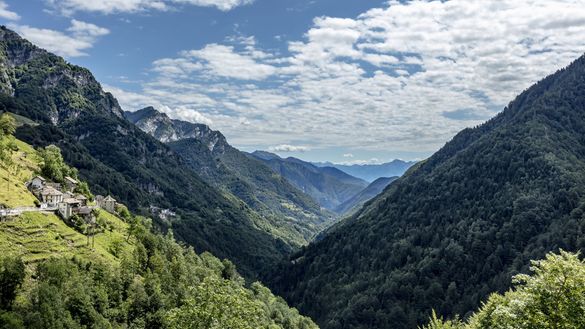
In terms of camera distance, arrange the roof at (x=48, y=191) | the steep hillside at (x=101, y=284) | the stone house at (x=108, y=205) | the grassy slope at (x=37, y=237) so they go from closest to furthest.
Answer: the steep hillside at (x=101, y=284) → the grassy slope at (x=37, y=237) → the roof at (x=48, y=191) → the stone house at (x=108, y=205)

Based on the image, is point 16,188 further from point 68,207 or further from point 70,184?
point 70,184

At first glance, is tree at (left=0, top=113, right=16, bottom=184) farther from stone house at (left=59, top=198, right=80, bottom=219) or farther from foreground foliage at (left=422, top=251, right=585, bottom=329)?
foreground foliage at (left=422, top=251, right=585, bottom=329)

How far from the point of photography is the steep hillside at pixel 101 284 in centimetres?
5666

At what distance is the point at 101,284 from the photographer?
92.6m

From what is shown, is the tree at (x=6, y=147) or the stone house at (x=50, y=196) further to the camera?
the tree at (x=6, y=147)

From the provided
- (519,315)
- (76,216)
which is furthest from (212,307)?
(76,216)

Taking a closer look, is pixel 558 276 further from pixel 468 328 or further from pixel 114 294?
pixel 114 294

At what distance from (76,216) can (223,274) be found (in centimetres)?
8016

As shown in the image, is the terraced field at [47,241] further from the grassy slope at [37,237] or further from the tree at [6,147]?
the tree at [6,147]

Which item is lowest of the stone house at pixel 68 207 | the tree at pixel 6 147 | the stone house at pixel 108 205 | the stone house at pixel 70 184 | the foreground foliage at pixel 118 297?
the foreground foliage at pixel 118 297

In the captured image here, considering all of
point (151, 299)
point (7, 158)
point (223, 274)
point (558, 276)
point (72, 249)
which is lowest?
point (223, 274)

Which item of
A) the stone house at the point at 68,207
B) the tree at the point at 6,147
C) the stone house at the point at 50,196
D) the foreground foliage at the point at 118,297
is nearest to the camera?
the foreground foliage at the point at 118,297

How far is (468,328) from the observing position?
65.9 meters

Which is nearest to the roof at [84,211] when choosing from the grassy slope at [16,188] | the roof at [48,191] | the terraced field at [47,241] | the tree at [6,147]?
the terraced field at [47,241]
